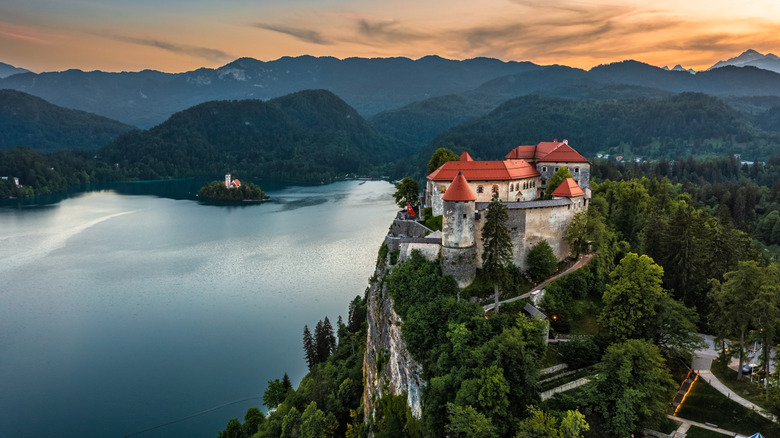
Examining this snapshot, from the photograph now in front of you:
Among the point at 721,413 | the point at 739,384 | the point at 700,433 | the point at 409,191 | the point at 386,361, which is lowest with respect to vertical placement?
the point at 386,361

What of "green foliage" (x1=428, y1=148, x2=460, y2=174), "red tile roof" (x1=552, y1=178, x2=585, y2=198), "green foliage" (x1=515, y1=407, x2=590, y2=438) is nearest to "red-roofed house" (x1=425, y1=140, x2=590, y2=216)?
"green foliage" (x1=428, y1=148, x2=460, y2=174)

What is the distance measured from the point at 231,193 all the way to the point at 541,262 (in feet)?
398

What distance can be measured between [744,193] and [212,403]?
282 feet

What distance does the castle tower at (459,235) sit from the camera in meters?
31.7

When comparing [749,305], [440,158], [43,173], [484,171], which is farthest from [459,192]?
[43,173]

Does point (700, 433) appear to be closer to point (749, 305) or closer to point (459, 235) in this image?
point (749, 305)

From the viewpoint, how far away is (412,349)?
28.9 meters

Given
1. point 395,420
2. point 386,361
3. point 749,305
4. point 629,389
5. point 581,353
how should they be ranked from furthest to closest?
1. point 386,361
2. point 395,420
3. point 581,353
4. point 749,305
5. point 629,389

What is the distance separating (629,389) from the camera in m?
22.1

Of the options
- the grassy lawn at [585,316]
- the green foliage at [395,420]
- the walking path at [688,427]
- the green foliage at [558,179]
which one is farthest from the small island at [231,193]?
the walking path at [688,427]

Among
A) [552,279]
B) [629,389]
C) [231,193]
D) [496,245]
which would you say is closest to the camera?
[629,389]

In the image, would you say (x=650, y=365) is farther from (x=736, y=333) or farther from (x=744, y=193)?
(x=744, y=193)

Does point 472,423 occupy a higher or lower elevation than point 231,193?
lower

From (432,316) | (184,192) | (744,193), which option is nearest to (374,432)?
(432,316)
